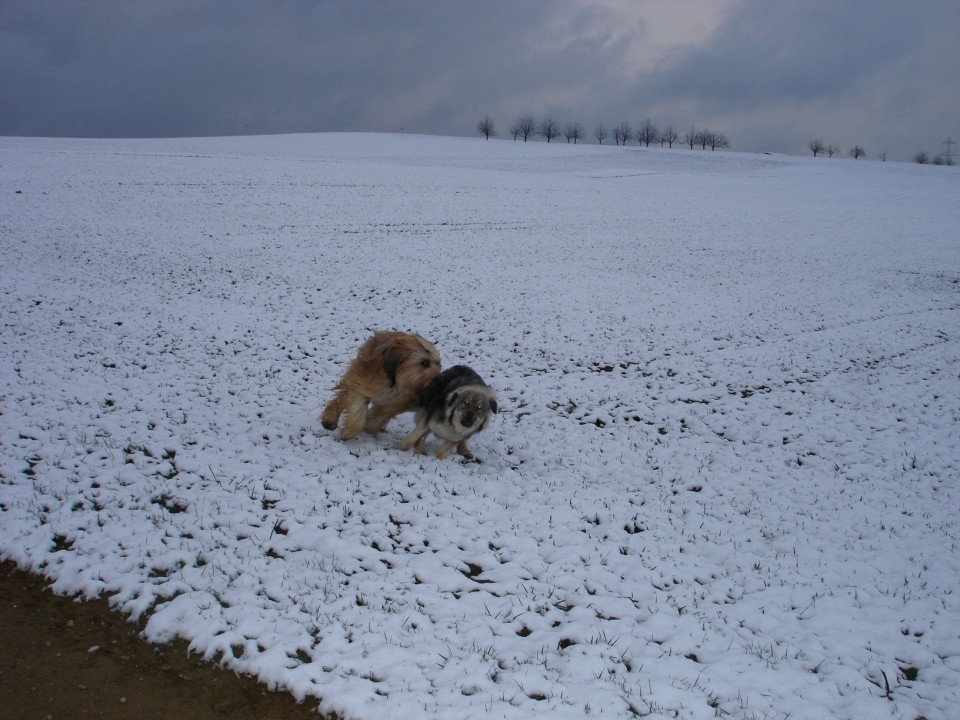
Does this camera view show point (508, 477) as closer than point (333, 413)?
Yes

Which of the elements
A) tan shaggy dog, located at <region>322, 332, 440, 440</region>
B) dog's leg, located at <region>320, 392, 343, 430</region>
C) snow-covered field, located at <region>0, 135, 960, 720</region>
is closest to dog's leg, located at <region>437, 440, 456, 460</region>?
snow-covered field, located at <region>0, 135, 960, 720</region>

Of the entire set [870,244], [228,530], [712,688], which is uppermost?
[870,244]

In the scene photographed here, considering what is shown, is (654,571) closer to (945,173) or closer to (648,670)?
(648,670)

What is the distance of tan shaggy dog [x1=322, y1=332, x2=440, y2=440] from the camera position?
10.3 meters

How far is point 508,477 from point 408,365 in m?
2.43

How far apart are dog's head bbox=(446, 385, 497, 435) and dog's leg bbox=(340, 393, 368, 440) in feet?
5.50

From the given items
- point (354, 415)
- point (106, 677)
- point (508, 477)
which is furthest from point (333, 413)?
point (106, 677)

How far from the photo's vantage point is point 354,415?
1066 centimetres

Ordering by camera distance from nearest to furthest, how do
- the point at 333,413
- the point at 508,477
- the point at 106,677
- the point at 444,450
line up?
the point at 106,677 < the point at 508,477 < the point at 444,450 < the point at 333,413

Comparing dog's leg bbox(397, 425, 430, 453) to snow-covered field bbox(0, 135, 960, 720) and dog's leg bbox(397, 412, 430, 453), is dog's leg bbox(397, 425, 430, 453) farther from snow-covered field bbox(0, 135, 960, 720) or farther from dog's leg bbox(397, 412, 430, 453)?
snow-covered field bbox(0, 135, 960, 720)

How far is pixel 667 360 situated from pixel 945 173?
88.3 meters

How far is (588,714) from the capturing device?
562cm

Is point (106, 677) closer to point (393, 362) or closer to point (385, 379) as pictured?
point (385, 379)

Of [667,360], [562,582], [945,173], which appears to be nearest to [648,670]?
[562,582]
